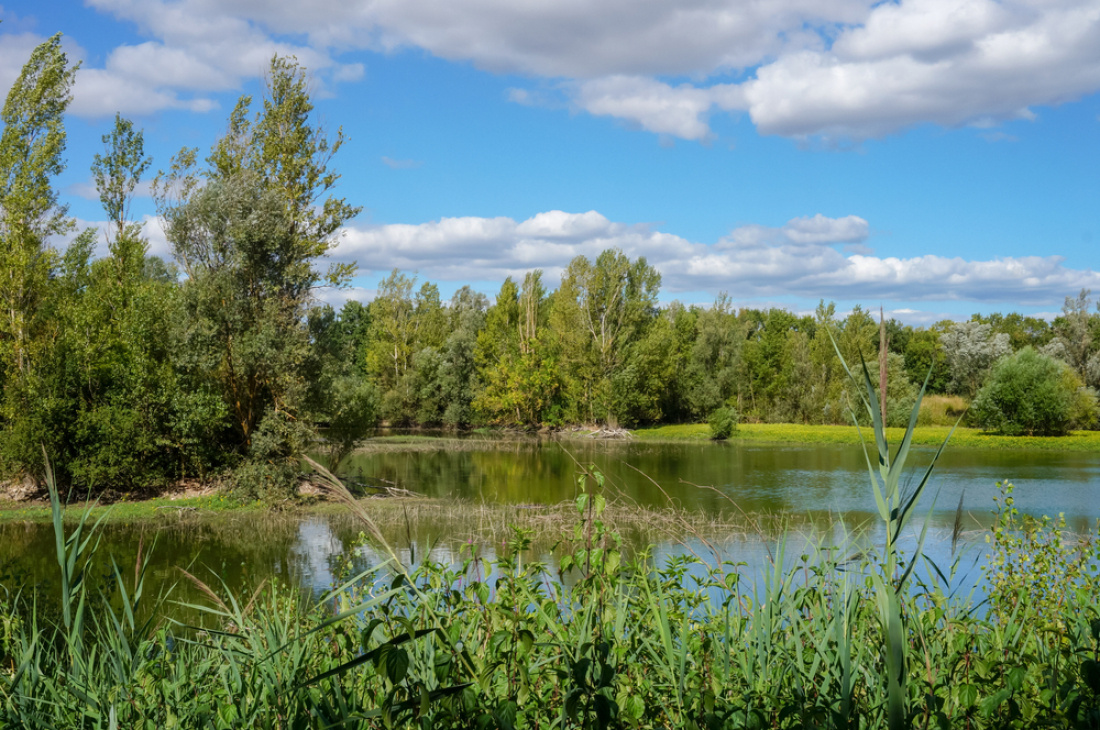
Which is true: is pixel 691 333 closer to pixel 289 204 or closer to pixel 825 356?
pixel 825 356

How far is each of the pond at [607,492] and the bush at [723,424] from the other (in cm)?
205

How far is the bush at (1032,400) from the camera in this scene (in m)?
38.0

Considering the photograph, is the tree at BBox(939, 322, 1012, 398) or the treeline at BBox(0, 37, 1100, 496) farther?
the tree at BBox(939, 322, 1012, 398)

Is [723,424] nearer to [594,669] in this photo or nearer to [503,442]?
[503,442]

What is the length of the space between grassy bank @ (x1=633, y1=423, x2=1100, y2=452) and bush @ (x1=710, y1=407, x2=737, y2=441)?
47 cm

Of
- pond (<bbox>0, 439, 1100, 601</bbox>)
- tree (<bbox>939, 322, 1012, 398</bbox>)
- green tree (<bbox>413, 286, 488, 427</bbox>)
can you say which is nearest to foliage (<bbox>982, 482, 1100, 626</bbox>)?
pond (<bbox>0, 439, 1100, 601</bbox>)

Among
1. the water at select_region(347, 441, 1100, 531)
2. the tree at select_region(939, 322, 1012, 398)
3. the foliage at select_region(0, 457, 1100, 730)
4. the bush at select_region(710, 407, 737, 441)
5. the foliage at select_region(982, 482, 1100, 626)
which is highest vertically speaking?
the tree at select_region(939, 322, 1012, 398)

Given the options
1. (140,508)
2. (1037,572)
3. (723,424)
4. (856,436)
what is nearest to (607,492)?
(140,508)

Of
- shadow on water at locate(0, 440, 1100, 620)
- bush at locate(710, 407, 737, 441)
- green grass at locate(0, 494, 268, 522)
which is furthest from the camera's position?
bush at locate(710, 407, 737, 441)

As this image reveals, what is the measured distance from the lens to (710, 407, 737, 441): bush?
4219 cm

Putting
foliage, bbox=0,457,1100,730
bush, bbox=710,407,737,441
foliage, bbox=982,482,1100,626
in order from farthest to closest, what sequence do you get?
bush, bbox=710,407,737,441
foliage, bbox=982,482,1100,626
foliage, bbox=0,457,1100,730

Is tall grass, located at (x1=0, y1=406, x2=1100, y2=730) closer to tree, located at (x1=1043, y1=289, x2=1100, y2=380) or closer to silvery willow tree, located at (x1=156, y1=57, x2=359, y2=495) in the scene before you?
silvery willow tree, located at (x1=156, y1=57, x2=359, y2=495)

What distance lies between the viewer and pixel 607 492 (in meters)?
19.8

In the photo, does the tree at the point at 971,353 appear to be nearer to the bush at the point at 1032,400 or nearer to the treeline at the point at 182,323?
the bush at the point at 1032,400
